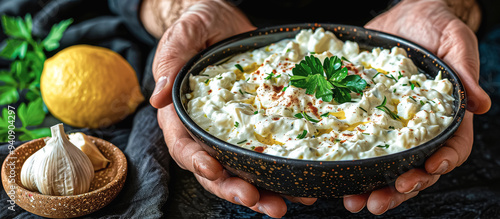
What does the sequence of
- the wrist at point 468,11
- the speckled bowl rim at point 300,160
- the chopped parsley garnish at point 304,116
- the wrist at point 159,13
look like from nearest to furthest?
1. the speckled bowl rim at point 300,160
2. the chopped parsley garnish at point 304,116
3. the wrist at point 468,11
4. the wrist at point 159,13

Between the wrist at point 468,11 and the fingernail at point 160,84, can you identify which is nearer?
the fingernail at point 160,84

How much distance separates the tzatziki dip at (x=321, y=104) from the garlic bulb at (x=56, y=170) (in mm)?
458

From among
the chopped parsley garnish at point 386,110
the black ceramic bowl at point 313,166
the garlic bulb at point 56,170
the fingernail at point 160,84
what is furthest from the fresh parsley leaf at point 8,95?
the chopped parsley garnish at point 386,110

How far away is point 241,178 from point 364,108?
0.43 m

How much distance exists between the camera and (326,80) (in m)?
1.63

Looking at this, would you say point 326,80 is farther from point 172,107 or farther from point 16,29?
point 16,29

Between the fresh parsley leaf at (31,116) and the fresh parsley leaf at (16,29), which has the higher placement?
the fresh parsley leaf at (16,29)

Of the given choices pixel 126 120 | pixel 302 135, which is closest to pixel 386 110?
pixel 302 135

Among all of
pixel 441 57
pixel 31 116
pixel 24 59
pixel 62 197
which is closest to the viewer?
pixel 62 197

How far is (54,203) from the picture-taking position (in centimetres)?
167

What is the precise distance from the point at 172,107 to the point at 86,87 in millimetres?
505

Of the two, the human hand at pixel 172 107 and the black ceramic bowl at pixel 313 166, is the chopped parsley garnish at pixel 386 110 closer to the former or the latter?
the black ceramic bowl at pixel 313 166

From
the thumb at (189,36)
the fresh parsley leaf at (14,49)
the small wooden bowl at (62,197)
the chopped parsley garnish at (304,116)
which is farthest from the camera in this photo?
the fresh parsley leaf at (14,49)

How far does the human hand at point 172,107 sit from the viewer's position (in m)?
1.53
